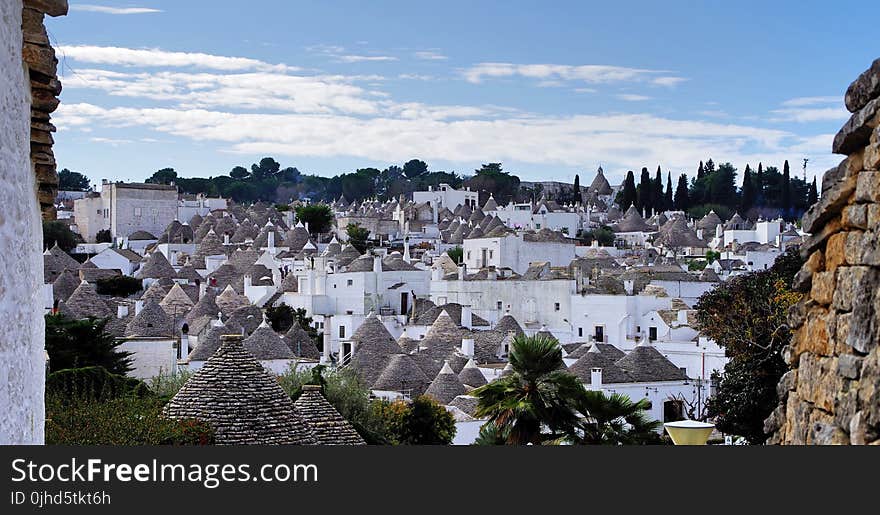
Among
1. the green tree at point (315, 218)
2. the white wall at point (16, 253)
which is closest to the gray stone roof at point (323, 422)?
the white wall at point (16, 253)

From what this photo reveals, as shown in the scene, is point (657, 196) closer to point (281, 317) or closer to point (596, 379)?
point (281, 317)

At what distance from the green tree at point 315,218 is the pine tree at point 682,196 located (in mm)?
34472

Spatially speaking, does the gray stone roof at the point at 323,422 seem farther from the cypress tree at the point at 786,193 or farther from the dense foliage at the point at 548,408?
the cypress tree at the point at 786,193

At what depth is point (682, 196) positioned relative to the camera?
109 metres

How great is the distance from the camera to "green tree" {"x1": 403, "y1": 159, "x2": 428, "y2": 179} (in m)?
155

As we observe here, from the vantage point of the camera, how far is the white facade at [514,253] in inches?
2601

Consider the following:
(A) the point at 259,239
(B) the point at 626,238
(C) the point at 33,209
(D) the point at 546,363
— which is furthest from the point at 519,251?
(C) the point at 33,209

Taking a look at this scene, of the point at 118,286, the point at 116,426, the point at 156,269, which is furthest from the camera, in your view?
the point at 156,269

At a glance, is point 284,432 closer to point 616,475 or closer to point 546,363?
point 546,363

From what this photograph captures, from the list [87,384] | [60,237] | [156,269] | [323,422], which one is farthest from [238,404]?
[60,237]

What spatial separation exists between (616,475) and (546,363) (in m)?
13.4

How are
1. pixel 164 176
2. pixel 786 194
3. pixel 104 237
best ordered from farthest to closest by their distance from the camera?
1. pixel 164 176
2. pixel 786 194
3. pixel 104 237

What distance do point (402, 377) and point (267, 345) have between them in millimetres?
4156

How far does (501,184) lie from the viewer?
386ft
